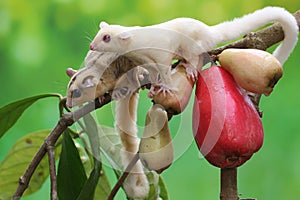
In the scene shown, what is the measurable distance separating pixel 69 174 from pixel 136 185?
5.0 inches

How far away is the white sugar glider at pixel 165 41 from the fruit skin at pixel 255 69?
0.04m

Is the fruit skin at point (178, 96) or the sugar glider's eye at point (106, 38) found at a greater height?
the sugar glider's eye at point (106, 38)

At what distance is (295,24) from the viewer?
572mm

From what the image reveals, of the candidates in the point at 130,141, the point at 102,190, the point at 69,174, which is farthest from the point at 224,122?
the point at 102,190

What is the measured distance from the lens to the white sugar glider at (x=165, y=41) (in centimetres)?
52

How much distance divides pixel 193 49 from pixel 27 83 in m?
0.95

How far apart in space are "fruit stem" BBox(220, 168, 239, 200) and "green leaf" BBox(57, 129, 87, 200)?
25cm

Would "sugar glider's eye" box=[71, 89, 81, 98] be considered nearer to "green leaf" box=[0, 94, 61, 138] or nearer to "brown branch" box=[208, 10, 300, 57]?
"brown branch" box=[208, 10, 300, 57]

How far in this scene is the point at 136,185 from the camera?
0.64 metres

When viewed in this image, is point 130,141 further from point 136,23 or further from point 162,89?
point 136,23

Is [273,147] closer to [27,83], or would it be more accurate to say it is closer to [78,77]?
[27,83]

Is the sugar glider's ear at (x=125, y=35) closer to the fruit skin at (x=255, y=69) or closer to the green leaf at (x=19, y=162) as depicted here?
the fruit skin at (x=255, y=69)

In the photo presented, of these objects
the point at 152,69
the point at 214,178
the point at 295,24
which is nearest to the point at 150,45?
the point at 152,69

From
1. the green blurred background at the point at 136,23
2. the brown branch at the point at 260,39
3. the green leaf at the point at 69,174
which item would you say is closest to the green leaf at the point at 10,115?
the green leaf at the point at 69,174
